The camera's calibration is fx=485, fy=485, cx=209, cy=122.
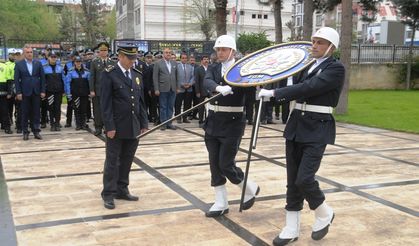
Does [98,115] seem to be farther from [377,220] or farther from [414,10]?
[414,10]

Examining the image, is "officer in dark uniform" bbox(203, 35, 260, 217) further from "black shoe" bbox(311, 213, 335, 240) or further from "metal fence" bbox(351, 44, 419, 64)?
"metal fence" bbox(351, 44, 419, 64)

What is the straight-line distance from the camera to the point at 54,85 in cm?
1120

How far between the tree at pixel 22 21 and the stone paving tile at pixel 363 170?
170 ft

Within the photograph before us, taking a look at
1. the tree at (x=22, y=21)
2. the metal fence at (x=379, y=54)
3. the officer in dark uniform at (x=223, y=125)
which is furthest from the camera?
the tree at (x=22, y=21)

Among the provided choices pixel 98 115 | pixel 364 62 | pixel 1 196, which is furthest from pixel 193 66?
pixel 364 62

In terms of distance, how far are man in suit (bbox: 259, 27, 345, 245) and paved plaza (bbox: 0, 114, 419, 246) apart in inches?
10.7

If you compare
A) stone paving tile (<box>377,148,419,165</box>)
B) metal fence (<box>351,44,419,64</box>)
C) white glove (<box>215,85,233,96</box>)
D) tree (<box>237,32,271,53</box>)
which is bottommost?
stone paving tile (<box>377,148,419,165</box>)

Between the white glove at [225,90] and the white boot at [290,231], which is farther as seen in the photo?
the white glove at [225,90]

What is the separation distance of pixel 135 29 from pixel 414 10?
157 ft

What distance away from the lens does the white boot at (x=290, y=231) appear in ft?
14.1

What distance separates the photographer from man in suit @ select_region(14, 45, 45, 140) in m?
9.87

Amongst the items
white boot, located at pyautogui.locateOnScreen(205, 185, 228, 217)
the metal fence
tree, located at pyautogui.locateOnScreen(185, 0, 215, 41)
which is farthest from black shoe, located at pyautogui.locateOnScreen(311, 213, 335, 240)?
tree, located at pyautogui.locateOnScreen(185, 0, 215, 41)

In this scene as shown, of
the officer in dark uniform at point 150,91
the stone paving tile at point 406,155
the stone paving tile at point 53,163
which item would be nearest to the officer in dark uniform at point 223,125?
the stone paving tile at point 53,163

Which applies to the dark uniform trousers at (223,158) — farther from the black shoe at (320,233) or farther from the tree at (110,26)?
the tree at (110,26)
